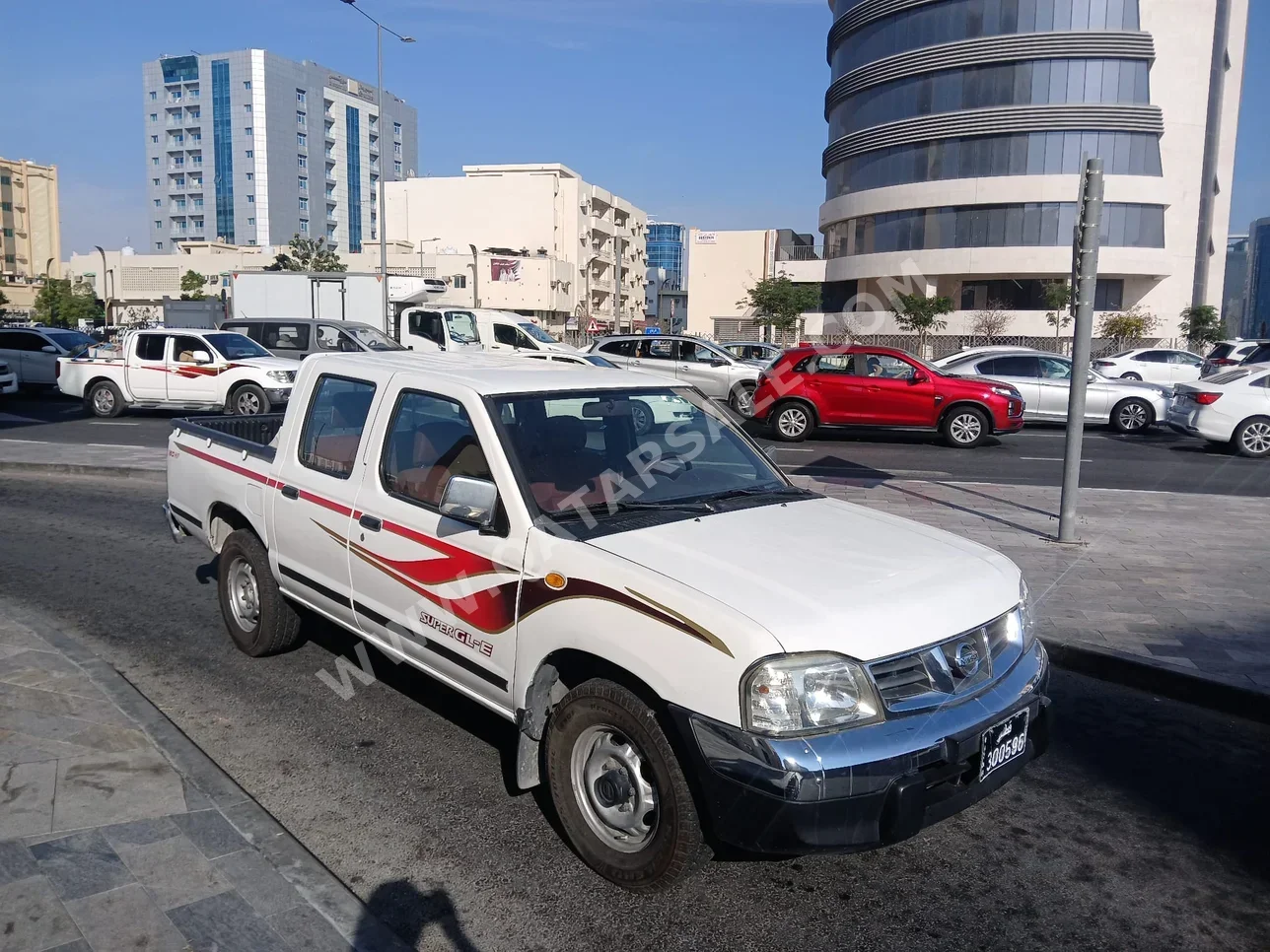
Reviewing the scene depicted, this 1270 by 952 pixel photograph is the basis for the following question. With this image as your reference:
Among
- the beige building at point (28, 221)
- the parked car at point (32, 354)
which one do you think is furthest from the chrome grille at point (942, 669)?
the beige building at point (28, 221)

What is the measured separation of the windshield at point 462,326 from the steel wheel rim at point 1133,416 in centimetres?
1491

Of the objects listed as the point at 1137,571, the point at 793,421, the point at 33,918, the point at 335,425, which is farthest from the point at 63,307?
the point at 33,918

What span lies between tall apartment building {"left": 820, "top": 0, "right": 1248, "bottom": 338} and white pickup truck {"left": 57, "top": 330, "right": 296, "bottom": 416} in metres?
44.6

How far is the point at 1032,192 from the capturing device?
171 ft

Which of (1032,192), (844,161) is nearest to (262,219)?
(844,161)

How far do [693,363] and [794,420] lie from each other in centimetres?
423

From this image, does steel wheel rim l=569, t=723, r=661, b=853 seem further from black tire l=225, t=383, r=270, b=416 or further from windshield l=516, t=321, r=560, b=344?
windshield l=516, t=321, r=560, b=344

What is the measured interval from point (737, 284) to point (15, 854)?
271 ft

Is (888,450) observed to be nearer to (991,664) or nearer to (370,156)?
(991,664)

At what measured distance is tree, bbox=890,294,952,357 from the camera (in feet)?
164

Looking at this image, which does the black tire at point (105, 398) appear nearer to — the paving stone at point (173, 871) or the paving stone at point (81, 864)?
the paving stone at point (81, 864)

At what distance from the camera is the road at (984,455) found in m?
13.5

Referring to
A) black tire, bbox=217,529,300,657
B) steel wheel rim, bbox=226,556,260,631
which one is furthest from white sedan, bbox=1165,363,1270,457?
steel wheel rim, bbox=226,556,260,631

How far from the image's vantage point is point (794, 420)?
1791 centimetres
